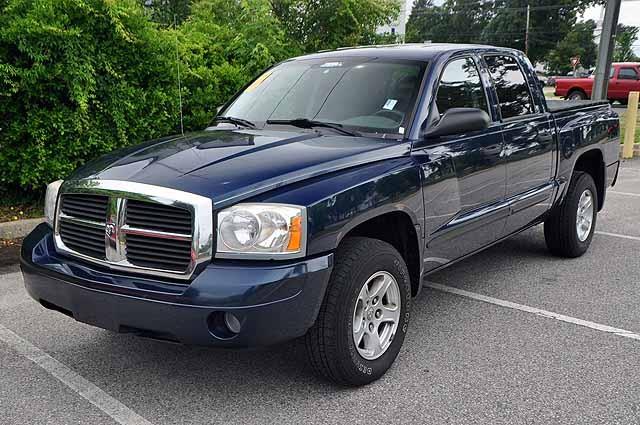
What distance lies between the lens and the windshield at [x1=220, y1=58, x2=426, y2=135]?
13.0 ft

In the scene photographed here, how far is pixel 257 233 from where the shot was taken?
2910 mm

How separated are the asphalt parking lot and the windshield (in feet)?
4.52

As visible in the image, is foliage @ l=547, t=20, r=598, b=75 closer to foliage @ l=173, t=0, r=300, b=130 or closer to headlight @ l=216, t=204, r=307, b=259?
foliage @ l=173, t=0, r=300, b=130

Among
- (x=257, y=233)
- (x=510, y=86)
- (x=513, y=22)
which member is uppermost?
(x=513, y=22)

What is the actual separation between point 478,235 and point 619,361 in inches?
45.6

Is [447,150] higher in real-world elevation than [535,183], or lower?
higher

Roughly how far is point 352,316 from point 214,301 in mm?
733

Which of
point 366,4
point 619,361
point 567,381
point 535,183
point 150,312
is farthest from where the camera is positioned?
point 366,4

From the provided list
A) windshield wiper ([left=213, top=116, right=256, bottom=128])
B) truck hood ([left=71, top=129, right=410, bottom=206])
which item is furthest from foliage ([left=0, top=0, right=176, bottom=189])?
truck hood ([left=71, top=129, right=410, bottom=206])

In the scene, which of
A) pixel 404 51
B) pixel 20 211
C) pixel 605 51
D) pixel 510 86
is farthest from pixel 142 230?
pixel 605 51

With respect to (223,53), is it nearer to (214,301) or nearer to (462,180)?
(462,180)

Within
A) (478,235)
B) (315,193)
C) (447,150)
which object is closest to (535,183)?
(478,235)

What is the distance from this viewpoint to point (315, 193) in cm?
305

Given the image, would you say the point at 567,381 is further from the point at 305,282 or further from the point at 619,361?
the point at 305,282
